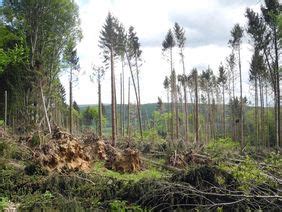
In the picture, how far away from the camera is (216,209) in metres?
10.9

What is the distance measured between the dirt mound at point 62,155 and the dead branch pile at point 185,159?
12.8 ft

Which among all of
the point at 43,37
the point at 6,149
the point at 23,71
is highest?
the point at 43,37

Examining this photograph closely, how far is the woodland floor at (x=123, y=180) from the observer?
10498 mm

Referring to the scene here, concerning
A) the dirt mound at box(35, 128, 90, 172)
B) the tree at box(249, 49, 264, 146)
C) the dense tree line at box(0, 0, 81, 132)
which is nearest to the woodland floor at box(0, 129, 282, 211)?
the dirt mound at box(35, 128, 90, 172)

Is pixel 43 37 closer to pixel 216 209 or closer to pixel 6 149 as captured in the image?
pixel 6 149

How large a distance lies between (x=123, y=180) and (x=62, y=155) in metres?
3.70

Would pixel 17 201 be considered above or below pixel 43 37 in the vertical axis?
below

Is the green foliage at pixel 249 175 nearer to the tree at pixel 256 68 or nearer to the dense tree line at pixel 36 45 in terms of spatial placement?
the dense tree line at pixel 36 45

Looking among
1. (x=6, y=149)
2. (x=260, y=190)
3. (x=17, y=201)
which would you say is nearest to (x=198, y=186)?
(x=260, y=190)

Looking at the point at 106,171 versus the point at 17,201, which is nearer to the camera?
the point at 17,201

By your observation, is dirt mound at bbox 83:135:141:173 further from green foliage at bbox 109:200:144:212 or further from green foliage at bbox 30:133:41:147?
green foliage at bbox 109:200:144:212

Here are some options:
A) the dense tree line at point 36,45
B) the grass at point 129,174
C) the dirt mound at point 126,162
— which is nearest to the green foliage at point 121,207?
the grass at point 129,174

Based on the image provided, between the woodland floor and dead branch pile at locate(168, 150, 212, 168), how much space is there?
0.03 meters

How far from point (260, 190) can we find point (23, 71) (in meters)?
25.8
